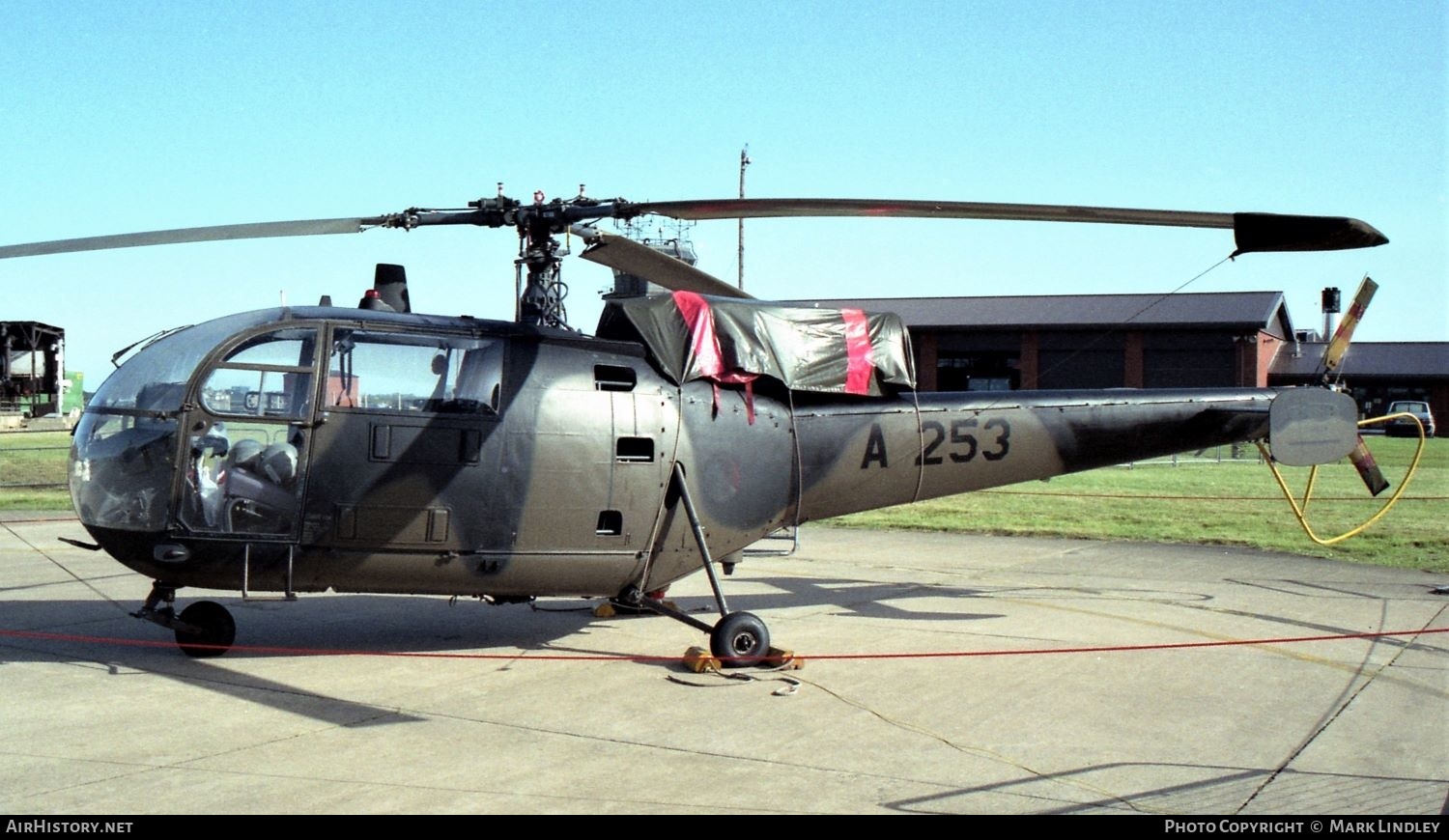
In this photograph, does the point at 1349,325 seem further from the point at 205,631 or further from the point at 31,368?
the point at 31,368

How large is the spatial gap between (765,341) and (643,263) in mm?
1251

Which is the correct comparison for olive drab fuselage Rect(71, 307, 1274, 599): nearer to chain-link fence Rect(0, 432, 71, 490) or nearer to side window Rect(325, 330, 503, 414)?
side window Rect(325, 330, 503, 414)

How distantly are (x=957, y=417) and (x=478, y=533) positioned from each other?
446cm

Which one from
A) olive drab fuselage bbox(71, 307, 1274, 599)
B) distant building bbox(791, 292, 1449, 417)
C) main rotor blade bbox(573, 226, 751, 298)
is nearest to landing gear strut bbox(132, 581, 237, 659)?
olive drab fuselage bbox(71, 307, 1274, 599)

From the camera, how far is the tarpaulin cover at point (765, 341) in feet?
30.8

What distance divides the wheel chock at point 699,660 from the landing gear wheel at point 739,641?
0.05 meters

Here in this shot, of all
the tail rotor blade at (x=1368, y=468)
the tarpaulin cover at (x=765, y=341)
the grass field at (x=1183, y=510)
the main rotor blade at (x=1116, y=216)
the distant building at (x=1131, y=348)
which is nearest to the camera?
the main rotor blade at (x=1116, y=216)

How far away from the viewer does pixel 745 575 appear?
14031 millimetres

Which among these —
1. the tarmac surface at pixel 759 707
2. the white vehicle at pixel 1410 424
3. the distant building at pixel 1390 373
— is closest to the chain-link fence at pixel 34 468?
the tarmac surface at pixel 759 707

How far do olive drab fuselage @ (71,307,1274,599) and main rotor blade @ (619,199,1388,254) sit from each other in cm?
193

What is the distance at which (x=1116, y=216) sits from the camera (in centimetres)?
761

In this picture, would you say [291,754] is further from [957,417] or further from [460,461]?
[957,417]

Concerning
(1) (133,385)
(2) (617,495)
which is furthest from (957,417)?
(1) (133,385)

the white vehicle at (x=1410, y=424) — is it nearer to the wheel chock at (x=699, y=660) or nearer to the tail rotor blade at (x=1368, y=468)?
the tail rotor blade at (x=1368, y=468)
